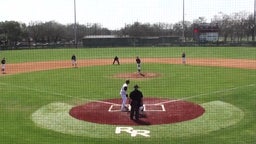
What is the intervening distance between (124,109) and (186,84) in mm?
5920

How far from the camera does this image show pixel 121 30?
3569 cm

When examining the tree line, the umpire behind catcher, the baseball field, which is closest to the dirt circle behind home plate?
the baseball field

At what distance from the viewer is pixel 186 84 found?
1552 cm

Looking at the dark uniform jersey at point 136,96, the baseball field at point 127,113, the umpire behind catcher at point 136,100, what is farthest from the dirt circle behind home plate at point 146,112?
the dark uniform jersey at point 136,96

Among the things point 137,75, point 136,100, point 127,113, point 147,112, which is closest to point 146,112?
point 147,112

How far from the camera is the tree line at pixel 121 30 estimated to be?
32.8 m

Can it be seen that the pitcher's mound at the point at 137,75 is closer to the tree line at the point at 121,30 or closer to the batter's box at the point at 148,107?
the batter's box at the point at 148,107

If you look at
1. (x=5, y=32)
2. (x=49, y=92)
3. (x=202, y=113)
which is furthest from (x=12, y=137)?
(x=5, y=32)

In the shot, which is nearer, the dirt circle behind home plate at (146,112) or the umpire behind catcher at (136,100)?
the umpire behind catcher at (136,100)

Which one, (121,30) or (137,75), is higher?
(121,30)

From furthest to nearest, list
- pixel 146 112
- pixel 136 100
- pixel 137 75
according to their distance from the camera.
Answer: pixel 137 75
pixel 146 112
pixel 136 100

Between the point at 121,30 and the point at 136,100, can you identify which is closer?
the point at 136,100

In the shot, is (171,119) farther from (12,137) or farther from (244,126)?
(12,137)

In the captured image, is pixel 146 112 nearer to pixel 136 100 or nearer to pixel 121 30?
pixel 136 100
